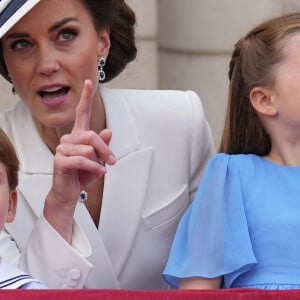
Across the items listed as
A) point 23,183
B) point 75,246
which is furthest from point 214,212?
point 23,183

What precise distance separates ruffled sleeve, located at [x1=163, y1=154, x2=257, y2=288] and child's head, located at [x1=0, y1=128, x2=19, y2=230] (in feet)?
1.27

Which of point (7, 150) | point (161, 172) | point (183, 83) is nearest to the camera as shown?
point (7, 150)

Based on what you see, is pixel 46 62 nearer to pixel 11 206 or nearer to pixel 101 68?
pixel 101 68

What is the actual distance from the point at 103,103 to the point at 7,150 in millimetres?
605

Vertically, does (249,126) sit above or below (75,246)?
above

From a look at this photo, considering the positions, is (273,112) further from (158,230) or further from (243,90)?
(158,230)

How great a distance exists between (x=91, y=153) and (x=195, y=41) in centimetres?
277

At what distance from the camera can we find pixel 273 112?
3.01 m

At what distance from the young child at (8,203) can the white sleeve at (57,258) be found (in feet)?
0.32

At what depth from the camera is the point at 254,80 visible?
3.09 metres

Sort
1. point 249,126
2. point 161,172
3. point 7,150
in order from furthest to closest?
point 161,172
point 249,126
point 7,150

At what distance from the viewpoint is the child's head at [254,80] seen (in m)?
3.06

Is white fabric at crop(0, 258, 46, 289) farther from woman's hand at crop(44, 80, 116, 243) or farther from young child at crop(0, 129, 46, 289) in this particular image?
Result: woman's hand at crop(44, 80, 116, 243)

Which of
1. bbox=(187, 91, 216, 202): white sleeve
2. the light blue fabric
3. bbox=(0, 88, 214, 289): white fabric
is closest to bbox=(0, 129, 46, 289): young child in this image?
bbox=(0, 88, 214, 289): white fabric
